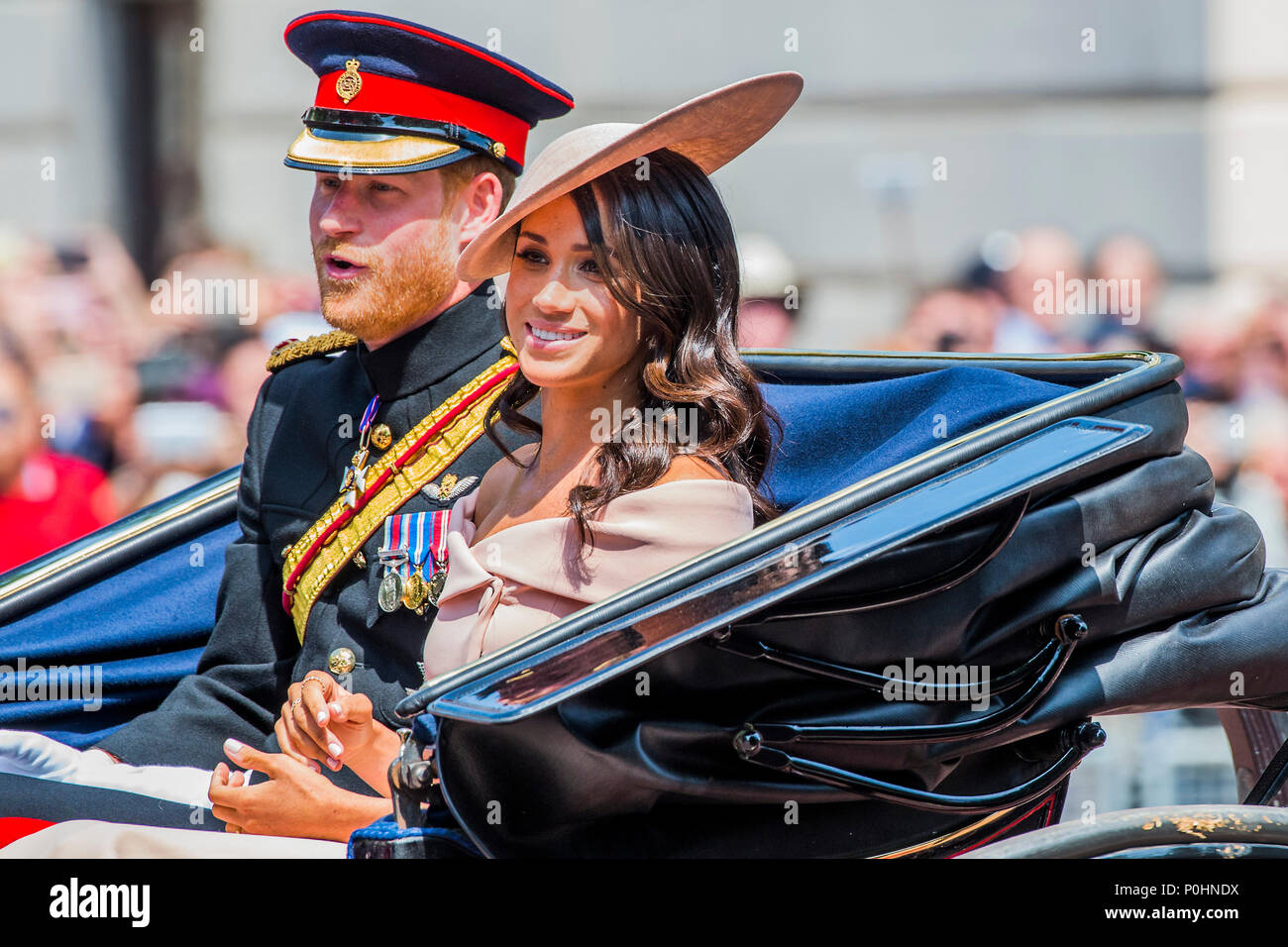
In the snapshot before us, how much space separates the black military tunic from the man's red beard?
0.07 m

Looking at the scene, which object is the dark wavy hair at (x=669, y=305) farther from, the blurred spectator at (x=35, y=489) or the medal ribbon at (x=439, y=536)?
the blurred spectator at (x=35, y=489)

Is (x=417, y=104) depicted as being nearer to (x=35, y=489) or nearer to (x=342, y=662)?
(x=342, y=662)

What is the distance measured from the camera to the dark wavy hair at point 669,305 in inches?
76.9

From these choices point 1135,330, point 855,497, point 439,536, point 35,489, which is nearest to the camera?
point 855,497

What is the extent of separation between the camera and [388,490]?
246 cm

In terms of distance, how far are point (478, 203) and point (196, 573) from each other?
35.8 inches

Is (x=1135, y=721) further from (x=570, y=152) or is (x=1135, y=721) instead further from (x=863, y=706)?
(x=570, y=152)

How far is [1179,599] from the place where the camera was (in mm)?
2061

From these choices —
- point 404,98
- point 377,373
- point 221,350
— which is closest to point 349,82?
point 404,98

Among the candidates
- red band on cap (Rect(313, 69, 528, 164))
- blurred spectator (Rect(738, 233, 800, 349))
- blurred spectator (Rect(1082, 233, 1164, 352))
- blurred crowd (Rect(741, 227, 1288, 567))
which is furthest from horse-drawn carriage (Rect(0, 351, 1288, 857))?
blurred spectator (Rect(1082, 233, 1164, 352))

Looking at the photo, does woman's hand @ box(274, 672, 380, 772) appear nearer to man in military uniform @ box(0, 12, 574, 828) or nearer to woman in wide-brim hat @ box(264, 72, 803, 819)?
woman in wide-brim hat @ box(264, 72, 803, 819)

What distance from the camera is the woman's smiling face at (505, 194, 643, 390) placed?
1982 mm
